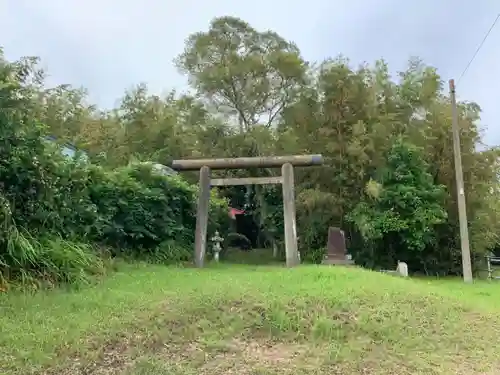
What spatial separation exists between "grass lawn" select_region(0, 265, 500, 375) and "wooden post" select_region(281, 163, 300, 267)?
342 centimetres

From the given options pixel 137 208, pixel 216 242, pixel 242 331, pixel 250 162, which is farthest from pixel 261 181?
pixel 242 331

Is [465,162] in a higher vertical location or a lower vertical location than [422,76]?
lower

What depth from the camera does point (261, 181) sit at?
992 cm

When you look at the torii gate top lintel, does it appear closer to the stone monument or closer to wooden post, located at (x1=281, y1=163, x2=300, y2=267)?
wooden post, located at (x1=281, y1=163, x2=300, y2=267)

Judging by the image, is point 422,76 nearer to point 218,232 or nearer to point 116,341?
point 218,232

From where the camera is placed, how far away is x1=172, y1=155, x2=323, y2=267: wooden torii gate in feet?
30.9

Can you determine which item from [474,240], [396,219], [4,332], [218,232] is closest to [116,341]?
[4,332]

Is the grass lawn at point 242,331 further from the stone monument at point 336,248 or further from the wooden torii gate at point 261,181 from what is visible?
the stone monument at point 336,248

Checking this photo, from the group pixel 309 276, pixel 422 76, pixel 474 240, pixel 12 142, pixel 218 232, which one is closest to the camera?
pixel 12 142

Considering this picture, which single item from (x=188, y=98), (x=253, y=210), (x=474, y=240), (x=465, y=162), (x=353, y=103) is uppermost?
(x=188, y=98)

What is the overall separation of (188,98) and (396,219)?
312 inches

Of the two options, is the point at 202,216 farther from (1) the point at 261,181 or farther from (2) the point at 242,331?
(2) the point at 242,331

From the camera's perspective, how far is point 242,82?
15625 mm

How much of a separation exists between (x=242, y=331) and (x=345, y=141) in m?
9.45
